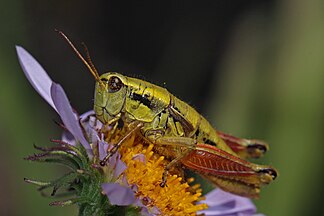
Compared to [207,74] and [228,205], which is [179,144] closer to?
[228,205]

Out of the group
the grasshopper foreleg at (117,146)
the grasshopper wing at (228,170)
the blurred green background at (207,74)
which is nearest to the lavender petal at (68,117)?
the grasshopper foreleg at (117,146)

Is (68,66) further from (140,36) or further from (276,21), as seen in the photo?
(276,21)

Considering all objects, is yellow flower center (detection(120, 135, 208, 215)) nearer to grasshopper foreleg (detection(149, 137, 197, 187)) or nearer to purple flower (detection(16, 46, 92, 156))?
grasshopper foreleg (detection(149, 137, 197, 187))

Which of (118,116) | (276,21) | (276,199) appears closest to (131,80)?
(118,116)

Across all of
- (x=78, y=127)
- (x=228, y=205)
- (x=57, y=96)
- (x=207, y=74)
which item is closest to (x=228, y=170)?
(x=228, y=205)

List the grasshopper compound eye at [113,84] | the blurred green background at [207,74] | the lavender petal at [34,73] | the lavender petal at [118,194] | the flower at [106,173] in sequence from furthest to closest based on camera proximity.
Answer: the blurred green background at [207,74] < the lavender petal at [34,73] < the grasshopper compound eye at [113,84] < the flower at [106,173] < the lavender petal at [118,194]

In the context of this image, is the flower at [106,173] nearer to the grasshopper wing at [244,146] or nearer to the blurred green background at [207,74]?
the grasshopper wing at [244,146]
